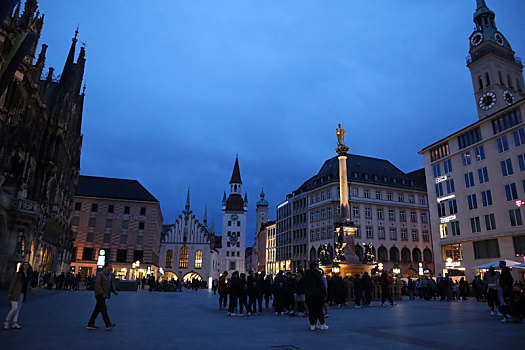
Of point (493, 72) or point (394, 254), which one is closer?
point (493, 72)

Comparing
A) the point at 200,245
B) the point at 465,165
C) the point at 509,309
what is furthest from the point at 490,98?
the point at 200,245

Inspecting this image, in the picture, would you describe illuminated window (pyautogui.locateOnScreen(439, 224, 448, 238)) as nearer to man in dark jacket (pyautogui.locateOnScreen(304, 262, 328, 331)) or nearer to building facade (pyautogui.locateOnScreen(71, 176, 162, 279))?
man in dark jacket (pyautogui.locateOnScreen(304, 262, 328, 331))

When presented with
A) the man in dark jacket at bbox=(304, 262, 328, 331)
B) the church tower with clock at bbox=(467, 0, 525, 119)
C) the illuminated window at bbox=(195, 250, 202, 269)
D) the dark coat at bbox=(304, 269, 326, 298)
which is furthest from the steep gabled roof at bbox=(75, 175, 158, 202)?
the church tower with clock at bbox=(467, 0, 525, 119)

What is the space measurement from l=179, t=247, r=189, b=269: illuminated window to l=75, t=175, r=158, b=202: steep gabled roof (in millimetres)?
19362

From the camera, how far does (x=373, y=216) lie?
62500mm

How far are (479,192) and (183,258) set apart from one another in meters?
60.9

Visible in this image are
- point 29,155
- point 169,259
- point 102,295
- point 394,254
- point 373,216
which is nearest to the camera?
point 102,295

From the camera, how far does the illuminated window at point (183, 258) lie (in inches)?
3109

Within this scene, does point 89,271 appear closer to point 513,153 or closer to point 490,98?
point 513,153

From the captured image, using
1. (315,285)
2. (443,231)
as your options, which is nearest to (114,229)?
(443,231)

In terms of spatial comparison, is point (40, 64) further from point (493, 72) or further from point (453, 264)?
point (493, 72)

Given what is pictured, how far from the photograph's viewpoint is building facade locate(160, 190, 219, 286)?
3095 inches

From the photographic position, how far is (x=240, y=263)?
102 m

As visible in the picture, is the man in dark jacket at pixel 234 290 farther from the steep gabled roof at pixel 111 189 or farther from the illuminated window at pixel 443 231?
the steep gabled roof at pixel 111 189
